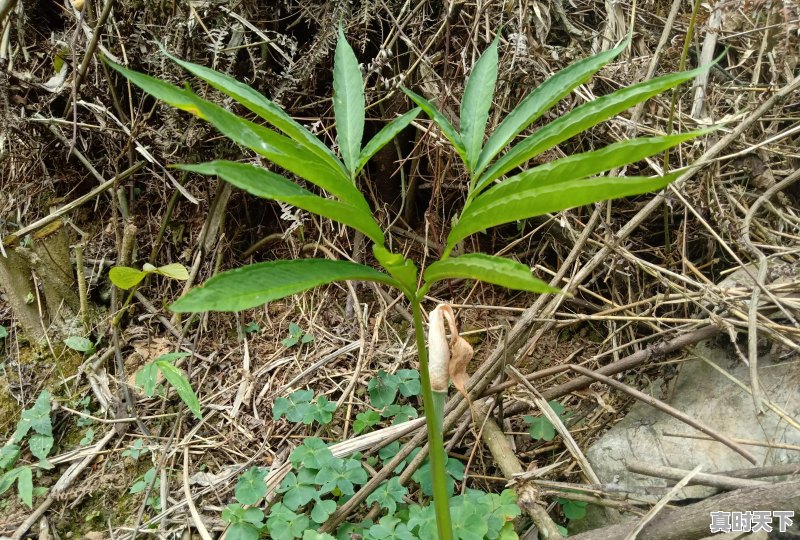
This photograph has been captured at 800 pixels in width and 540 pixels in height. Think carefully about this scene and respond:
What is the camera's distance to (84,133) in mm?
2104

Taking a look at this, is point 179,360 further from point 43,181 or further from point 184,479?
point 43,181

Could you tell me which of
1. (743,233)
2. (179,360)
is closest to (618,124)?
(743,233)

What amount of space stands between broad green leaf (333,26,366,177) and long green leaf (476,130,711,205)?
292 millimetres

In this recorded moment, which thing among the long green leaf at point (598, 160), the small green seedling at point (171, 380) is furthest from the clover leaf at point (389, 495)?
the long green leaf at point (598, 160)

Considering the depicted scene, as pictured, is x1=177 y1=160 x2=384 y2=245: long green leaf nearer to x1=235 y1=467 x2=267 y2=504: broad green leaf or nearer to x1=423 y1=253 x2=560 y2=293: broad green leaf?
x1=423 y1=253 x2=560 y2=293: broad green leaf

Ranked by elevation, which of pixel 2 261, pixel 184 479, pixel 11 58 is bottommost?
pixel 184 479

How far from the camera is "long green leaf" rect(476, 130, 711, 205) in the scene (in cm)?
58

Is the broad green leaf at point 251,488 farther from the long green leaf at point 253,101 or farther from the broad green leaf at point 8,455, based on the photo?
the long green leaf at point 253,101

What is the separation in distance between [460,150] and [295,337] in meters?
1.14

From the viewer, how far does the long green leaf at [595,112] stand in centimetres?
68

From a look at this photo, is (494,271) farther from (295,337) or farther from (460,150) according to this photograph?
(295,337)

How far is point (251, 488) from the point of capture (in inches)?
53.8

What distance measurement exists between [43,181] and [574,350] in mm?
1959

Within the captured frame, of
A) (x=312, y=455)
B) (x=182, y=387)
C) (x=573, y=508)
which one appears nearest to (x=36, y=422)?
(x=182, y=387)
